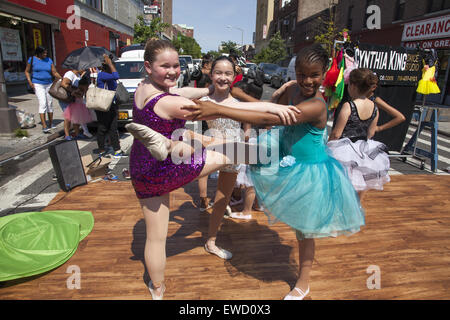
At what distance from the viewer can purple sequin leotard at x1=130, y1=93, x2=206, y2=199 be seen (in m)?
2.00

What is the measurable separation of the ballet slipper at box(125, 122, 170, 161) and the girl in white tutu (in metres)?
2.04

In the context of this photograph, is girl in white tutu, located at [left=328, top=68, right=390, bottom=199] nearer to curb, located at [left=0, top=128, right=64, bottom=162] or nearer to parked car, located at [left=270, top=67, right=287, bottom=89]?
curb, located at [left=0, top=128, right=64, bottom=162]

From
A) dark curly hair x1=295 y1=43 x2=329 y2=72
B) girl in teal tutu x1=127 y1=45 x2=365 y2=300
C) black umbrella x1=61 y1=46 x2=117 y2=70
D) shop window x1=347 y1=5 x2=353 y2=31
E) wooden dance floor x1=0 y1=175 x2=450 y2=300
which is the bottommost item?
wooden dance floor x1=0 y1=175 x2=450 y2=300

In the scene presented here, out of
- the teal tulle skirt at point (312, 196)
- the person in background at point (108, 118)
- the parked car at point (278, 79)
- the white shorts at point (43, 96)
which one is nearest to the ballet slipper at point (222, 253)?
the teal tulle skirt at point (312, 196)

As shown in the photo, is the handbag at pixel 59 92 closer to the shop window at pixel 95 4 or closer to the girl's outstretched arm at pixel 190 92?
the girl's outstretched arm at pixel 190 92

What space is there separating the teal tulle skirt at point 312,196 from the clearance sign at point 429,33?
63.2 ft

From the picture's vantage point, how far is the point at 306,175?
7.30 feet

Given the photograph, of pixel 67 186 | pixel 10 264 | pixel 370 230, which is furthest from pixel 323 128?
pixel 67 186

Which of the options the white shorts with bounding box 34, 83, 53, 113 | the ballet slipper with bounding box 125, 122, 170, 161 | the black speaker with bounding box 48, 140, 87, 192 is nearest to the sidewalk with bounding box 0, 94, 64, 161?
the white shorts with bounding box 34, 83, 53, 113

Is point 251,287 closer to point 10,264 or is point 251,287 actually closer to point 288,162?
point 288,162

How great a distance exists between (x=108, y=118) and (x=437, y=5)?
825 inches

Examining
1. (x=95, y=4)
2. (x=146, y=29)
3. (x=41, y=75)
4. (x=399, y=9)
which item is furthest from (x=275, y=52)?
(x=41, y=75)

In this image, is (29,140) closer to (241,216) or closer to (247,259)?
(241,216)

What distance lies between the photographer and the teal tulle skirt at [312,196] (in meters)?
2.16
